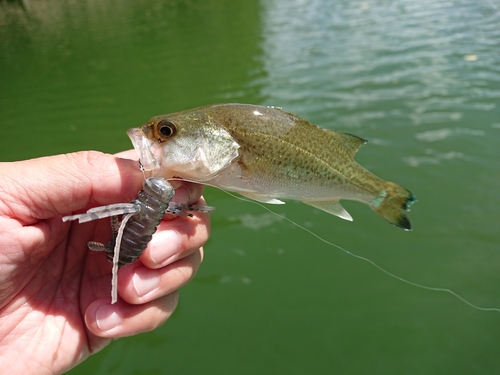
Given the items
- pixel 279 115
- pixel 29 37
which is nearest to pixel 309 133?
pixel 279 115

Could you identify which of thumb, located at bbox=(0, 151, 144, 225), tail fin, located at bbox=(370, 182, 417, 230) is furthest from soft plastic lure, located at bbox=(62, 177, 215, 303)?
tail fin, located at bbox=(370, 182, 417, 230)

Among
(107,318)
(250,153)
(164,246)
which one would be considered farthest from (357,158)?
(107,318)

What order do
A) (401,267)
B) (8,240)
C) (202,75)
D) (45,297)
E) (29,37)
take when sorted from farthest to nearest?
(29,37), (202,75), (401,267), (45,297), (8,240)

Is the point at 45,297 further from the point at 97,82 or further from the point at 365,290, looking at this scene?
the point at 97,82

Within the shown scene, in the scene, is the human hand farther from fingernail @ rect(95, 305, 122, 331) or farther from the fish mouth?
the fish mouth

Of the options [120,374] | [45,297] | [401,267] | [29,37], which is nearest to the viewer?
[45,297]

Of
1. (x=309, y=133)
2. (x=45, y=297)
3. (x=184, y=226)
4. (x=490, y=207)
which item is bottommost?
(x=490, y=207)

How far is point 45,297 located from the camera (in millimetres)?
2725

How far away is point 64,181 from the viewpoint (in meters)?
2.24

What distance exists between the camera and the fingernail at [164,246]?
242cm

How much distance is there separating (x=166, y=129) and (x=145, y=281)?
997 millimetres

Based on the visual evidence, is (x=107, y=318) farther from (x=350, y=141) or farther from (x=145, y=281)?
(x=350, y=141)

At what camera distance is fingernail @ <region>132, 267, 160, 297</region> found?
8.07ft

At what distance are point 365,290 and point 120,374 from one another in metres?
2.76
